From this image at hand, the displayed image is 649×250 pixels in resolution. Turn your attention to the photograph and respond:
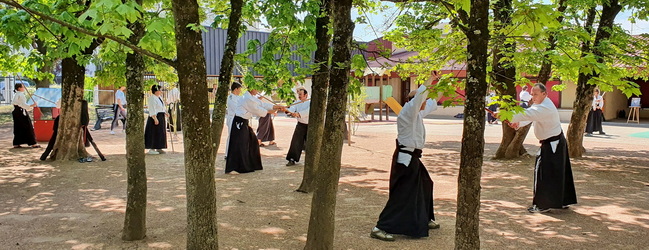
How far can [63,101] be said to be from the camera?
11.0 m

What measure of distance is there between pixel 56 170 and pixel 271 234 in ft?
20.6

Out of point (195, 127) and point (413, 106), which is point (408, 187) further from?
point (195, 127)

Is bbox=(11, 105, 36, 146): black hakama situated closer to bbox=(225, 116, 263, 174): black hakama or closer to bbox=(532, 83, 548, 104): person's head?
bbox=(225, 116, 263, 174): black hakama

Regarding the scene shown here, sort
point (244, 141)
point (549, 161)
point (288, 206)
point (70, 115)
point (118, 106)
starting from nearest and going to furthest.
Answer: point (549, 161) → point (288, 206) → point (244, 141) → point (70, 115) → point (118, 106)

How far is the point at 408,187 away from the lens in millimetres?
5414

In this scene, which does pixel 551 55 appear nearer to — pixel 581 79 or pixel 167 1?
pixel 167 1

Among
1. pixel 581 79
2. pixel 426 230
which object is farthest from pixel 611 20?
pixel 426 230

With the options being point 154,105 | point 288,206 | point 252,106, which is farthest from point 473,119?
point 154,105

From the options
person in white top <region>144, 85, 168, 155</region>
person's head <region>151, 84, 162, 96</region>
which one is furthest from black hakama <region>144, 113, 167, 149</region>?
person's head <region>151, 84, 162, 96</region>

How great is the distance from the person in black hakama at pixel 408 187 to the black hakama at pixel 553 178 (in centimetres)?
191

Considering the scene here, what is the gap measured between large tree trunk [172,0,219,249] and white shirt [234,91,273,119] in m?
5.92

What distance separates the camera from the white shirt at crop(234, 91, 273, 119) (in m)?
9.82

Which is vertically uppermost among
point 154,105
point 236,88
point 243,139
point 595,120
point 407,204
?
point 236,88

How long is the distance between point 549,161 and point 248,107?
5382 mm
